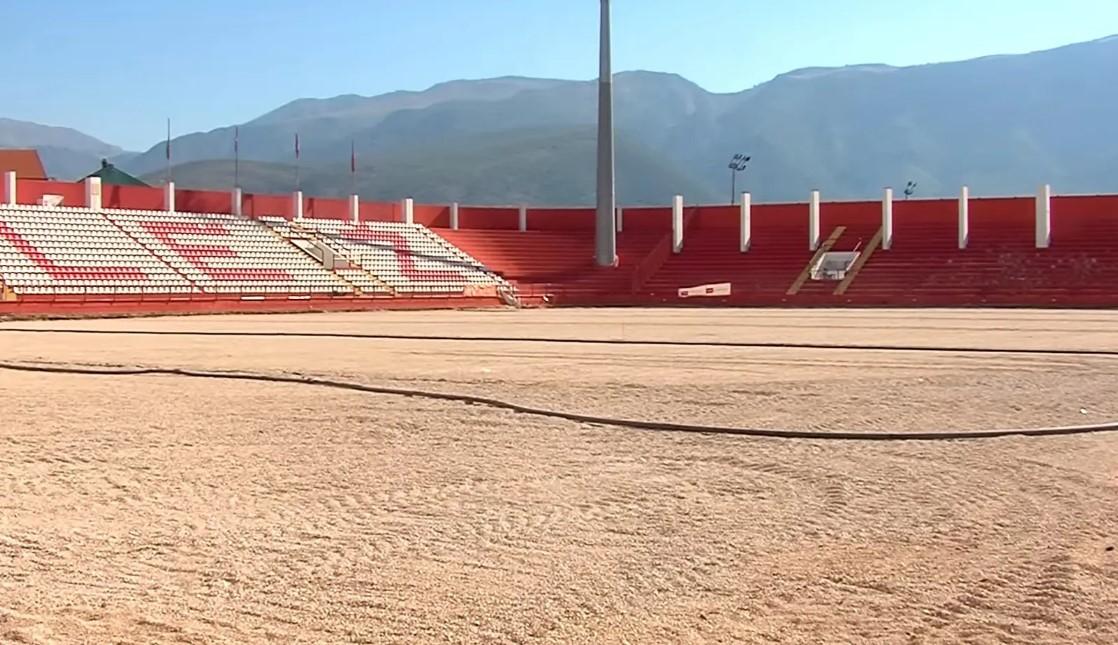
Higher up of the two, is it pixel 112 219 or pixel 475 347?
pixel 112 219

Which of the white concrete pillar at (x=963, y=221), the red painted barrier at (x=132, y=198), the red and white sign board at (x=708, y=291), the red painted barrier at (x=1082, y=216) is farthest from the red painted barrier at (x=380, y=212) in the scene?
the red painted barrier at (x=1082, y=216)

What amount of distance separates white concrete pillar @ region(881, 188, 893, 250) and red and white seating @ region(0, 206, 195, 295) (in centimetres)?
2870

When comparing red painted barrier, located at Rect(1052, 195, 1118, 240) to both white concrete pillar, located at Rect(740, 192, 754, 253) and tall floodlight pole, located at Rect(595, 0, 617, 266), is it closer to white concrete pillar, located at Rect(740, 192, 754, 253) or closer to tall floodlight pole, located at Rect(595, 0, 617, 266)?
white concrete pillar, located at Rect(740, 192, 754, 253)

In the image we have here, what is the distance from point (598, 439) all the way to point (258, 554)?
374cm

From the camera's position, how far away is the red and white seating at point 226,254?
39500 mm

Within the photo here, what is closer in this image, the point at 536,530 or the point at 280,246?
the point at 536,530

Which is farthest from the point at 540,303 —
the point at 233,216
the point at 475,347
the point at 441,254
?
the point at 475,347

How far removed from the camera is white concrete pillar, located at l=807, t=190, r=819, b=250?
49062mm

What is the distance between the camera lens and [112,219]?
41.6 metres

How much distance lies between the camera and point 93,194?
1673 inches

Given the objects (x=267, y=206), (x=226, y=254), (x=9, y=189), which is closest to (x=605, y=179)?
(x=267, y=206)

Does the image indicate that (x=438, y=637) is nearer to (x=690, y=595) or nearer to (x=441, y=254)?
(x=690, y=595)

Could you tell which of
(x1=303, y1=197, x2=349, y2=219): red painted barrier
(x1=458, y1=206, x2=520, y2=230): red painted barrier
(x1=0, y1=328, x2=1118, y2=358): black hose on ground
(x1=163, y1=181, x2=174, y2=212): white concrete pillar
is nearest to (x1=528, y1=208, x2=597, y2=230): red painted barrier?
(x1=458, y1=206, x2=520, y2=230): red painted barrier

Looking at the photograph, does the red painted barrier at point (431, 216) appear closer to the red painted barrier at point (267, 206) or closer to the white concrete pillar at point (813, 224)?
the red painted barrier at point (267, 206)
